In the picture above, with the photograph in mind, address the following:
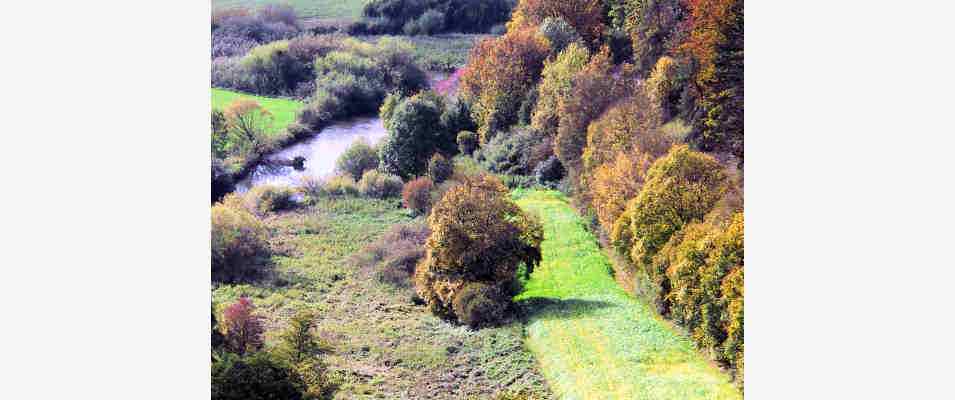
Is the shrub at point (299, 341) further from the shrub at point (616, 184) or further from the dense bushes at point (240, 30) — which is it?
the shrub at point (616, 184)

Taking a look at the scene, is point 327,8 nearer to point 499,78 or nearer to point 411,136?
point 411,136

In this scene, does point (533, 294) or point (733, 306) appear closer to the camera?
point (733, 306)

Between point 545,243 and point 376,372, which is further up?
point 545,243

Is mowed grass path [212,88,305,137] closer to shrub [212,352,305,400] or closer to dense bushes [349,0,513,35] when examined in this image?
dense bushes [349,0,513,35]
